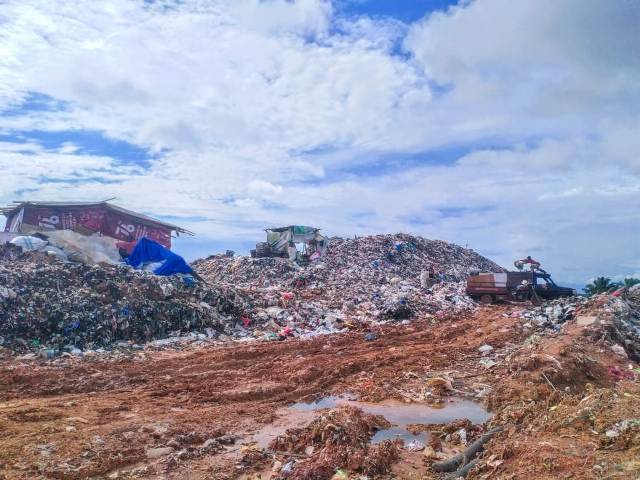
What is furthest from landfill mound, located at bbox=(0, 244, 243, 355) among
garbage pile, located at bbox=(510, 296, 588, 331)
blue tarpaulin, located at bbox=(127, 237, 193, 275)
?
garbage pile, located at bbox=(510, 296, 588, 331)

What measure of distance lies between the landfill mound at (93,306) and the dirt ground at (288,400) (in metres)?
1.27

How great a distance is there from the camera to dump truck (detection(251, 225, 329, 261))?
29.0 metres

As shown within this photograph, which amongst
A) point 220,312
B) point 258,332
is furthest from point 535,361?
point 220,312

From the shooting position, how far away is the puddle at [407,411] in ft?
18.5

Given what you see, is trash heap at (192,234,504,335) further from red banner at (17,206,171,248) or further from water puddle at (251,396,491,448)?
water puddle at (251,396,491,448)

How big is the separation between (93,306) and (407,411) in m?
8.01

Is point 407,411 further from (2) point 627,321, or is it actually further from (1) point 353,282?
(1) point 353,282

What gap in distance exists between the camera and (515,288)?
59.8 ft

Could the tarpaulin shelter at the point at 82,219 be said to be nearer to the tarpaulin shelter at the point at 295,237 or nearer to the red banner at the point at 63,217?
the red banner at the point at 63,217

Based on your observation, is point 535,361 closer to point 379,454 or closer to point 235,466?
point 379,454

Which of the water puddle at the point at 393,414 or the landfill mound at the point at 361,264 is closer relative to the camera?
the water puddle at the point at 393,414

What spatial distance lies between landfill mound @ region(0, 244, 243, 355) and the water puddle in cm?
577

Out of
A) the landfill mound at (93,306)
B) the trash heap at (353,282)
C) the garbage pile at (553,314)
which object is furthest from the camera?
the trash heap at (353,282)

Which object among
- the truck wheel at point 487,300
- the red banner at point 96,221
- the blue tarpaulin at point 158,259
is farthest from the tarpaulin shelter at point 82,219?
the truck wheel at point 487,300
